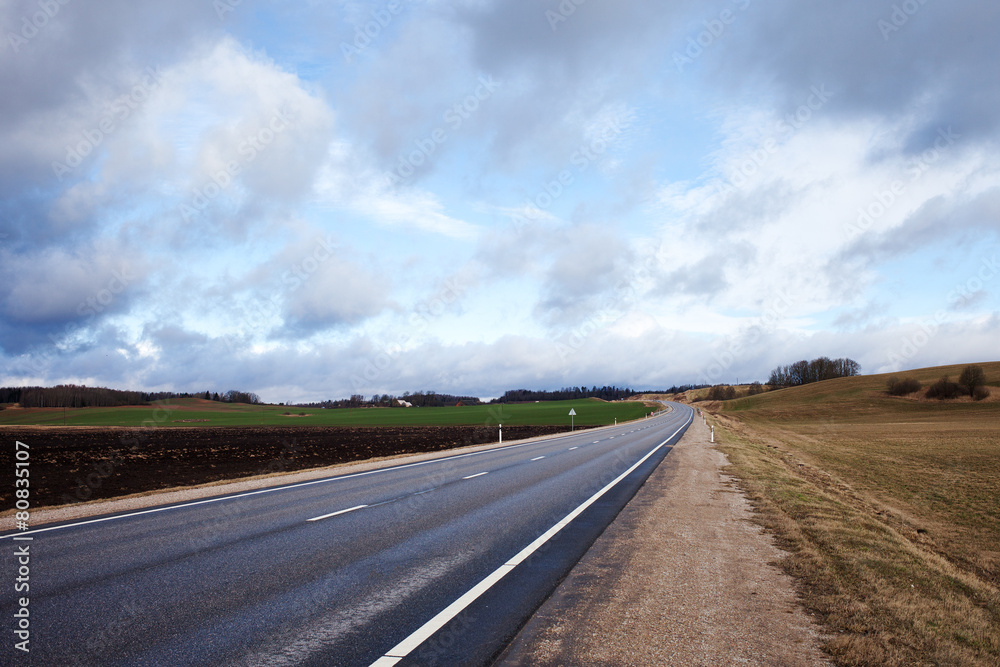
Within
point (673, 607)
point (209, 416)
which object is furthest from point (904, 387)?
point (209, 416)

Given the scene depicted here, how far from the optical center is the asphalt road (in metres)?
4.60

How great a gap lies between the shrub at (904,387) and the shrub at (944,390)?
3.15 metres

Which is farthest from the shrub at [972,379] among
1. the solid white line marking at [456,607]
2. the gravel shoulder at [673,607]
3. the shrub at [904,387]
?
the solid white line marking at [456,607]

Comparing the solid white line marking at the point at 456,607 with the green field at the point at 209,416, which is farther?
the green field at the point at 209,416

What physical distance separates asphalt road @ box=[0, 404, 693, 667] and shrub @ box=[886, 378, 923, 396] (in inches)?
4519

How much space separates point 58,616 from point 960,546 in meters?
16.1

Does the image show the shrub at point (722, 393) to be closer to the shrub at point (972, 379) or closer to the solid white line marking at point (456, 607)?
the shrub at point (972, 379)

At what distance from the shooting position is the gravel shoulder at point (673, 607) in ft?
14.8

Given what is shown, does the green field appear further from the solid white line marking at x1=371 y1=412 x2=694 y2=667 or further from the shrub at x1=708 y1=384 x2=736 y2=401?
the solid white line marking at x1=371 y1=412 x2=694 y2=667

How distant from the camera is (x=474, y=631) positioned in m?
4.90

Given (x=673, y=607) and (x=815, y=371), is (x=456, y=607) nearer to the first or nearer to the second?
(x=673, y=607)

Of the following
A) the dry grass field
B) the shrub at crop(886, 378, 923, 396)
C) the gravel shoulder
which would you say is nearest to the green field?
the shrub at crop(886, 378, 923, 396)

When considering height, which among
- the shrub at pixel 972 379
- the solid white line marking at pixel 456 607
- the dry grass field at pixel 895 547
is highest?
the shrub at pixel 972 379

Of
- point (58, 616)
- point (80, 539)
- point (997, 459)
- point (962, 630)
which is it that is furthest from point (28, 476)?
point (997, 459)
